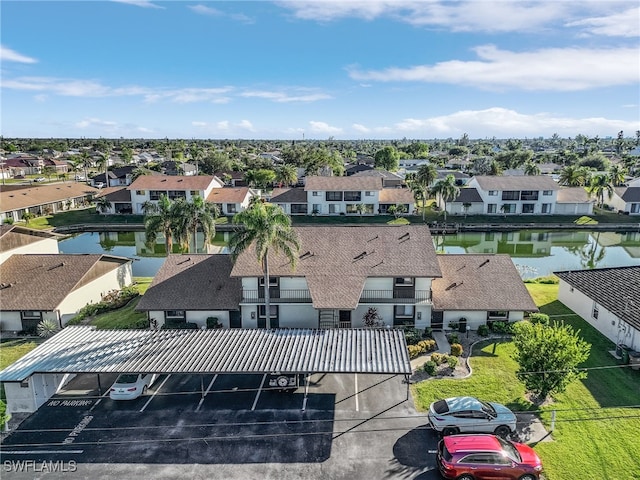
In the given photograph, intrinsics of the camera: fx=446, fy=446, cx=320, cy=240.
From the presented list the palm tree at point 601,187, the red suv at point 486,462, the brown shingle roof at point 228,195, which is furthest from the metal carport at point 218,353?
the palm tree at point 601,187

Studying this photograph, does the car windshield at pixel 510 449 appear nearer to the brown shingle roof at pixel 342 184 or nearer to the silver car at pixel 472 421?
the silver car at pixel 472 421

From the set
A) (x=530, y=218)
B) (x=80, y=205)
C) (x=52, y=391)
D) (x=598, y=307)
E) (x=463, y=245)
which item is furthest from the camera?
(x=80, y=205)

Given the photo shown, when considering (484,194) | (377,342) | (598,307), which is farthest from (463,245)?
(377,342)

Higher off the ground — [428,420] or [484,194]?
[484,194]

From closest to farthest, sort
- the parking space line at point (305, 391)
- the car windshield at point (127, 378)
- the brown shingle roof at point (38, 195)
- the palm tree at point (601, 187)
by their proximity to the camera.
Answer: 1. the parking space line at point (305, 391)
2. the car windshield at point (127, 378)
3. the brown shingle roof at point (38, 195)
4. the palm tree at point (601, 187)

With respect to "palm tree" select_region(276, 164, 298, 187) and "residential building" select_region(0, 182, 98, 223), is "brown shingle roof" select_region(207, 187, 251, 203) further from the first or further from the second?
"residential building" select_region(0, 182, 98, 223)

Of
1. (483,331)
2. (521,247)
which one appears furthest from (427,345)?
(521,247)

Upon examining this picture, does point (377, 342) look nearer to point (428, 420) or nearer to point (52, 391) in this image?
point (428, 420)
